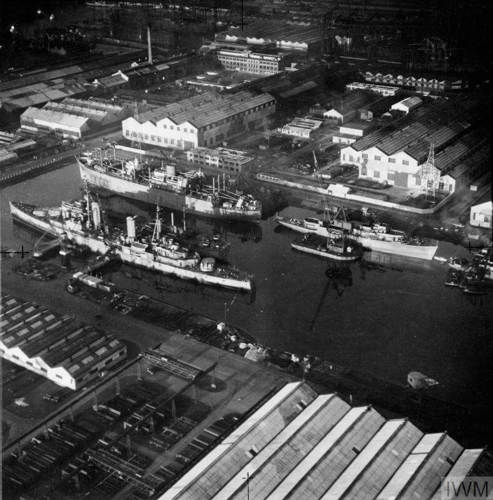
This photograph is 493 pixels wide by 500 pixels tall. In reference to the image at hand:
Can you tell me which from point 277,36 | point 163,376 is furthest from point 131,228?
point 277,36

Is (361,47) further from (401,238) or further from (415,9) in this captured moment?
(401,238)

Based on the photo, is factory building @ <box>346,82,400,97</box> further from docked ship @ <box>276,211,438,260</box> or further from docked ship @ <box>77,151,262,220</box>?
docked ship @ <box>276,211,438,260</box>

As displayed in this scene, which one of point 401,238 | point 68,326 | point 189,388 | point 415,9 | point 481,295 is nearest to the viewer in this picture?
point 189,388

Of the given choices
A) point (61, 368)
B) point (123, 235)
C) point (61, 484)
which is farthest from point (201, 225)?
point (61, 484)

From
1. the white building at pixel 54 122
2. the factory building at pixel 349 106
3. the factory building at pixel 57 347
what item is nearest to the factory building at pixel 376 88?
the factory building at pixel 349 106

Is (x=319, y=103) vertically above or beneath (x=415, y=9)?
beneath

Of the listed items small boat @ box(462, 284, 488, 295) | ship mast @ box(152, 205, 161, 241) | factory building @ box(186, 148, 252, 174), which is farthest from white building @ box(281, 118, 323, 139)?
small boat @ box(462, 284, 488, 295)
